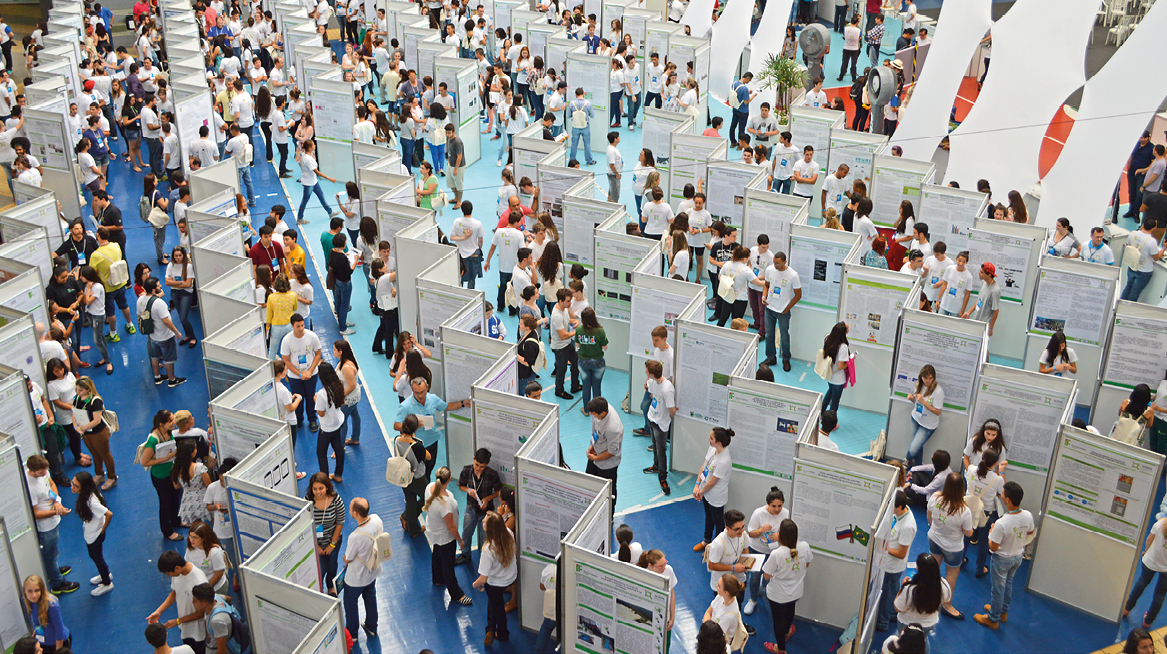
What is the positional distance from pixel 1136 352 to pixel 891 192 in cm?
407

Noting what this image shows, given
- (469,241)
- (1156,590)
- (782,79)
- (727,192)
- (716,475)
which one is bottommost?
(1156,590)

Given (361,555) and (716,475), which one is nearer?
(361,555)

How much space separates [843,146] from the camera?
13945 mm

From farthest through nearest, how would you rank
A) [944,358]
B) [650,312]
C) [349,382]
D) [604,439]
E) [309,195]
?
[309,195]
[650,312]
[349,382]
[944,358]
[604,439]

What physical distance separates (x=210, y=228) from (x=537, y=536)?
6.25 metres

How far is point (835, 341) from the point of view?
9.50m

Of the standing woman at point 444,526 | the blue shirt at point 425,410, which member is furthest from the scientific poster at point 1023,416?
the blue shirt at point 425,410

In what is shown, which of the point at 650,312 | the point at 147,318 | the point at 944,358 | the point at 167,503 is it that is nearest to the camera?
the point at 167,503

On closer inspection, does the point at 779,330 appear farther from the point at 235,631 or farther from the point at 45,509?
the point at 45,509

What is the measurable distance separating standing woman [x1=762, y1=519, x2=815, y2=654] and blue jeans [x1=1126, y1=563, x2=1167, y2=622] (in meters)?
2.74

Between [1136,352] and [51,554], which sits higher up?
[1136,352]

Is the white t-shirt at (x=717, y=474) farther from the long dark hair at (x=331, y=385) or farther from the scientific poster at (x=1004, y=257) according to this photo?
the scientific poster at (x=1004, y=257)

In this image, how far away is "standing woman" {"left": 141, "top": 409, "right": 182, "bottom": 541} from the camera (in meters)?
8.23

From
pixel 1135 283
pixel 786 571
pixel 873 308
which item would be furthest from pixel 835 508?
pixel 1135 283
